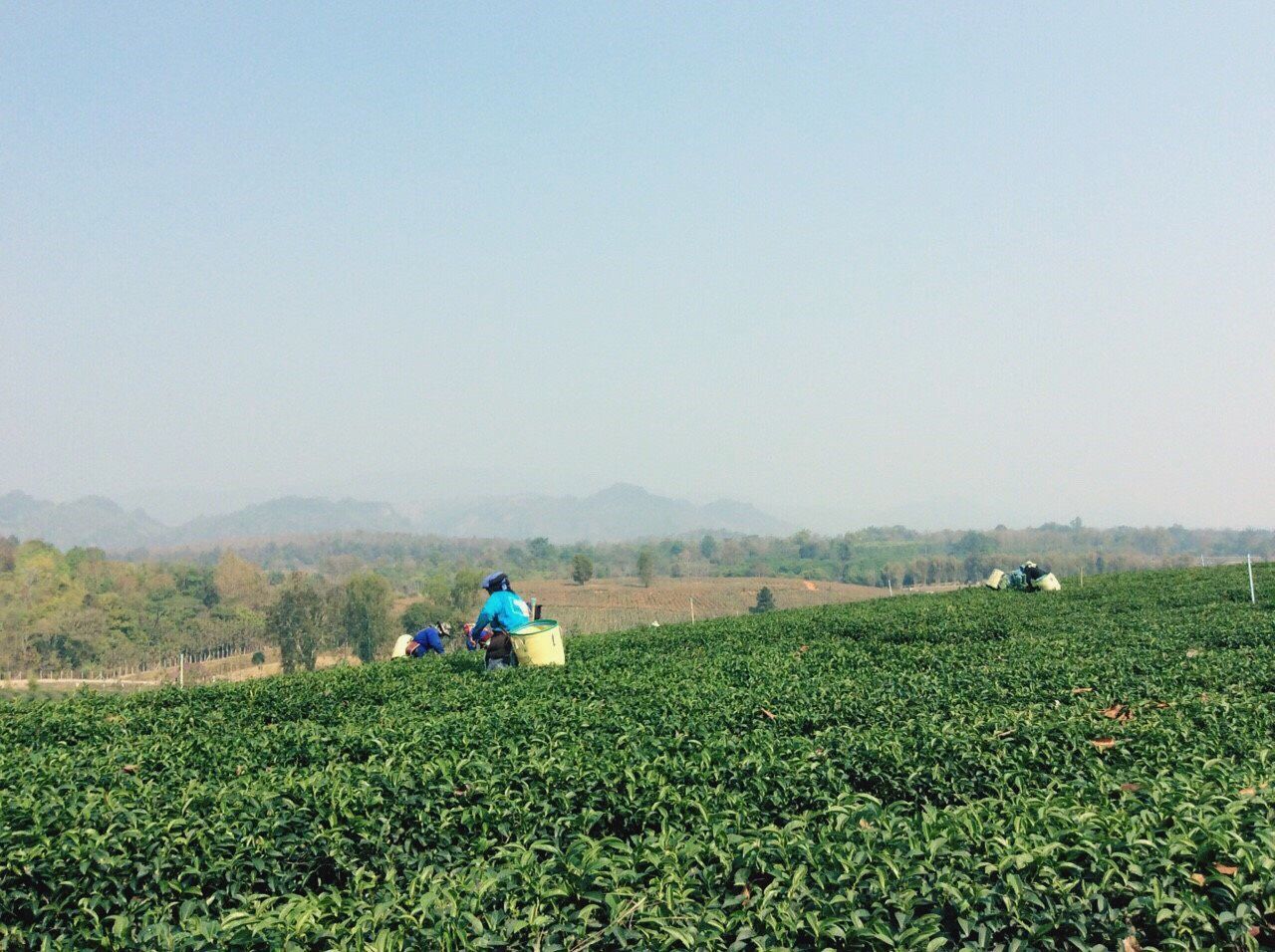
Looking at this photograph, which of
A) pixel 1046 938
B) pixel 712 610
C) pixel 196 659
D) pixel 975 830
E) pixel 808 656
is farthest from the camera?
pixel 712 610

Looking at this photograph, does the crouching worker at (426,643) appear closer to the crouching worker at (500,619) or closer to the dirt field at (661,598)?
the crouching worker at (500,619)

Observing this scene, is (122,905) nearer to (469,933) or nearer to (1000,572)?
(469,933)

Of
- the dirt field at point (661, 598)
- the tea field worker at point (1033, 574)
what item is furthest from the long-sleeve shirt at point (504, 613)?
the dirt field at point (661, 598)

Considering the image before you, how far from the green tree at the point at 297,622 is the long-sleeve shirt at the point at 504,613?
8628 centimetres

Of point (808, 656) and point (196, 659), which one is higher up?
point (808, 656)

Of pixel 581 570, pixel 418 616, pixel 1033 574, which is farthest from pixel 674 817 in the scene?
pixel 581 570

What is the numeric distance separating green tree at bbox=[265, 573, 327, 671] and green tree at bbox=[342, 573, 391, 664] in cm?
342

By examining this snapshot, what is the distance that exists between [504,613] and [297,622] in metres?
94.9

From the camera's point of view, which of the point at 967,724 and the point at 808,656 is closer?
the point at 967,724

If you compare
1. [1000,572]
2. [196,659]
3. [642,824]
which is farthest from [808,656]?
[196,659]

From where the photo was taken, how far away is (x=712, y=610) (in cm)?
13812

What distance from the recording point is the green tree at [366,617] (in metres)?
108

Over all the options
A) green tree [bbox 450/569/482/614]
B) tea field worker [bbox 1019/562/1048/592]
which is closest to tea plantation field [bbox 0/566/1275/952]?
tea field worker [bbox 1019/562/1048/592]

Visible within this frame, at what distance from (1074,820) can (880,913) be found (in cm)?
144
